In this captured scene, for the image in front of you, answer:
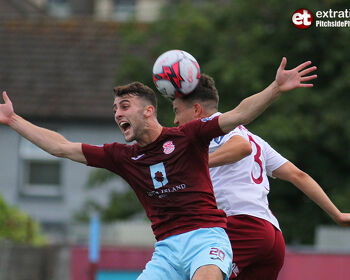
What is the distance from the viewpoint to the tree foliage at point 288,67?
1716 centimetres

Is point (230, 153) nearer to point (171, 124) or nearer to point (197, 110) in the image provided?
point (197, 110)

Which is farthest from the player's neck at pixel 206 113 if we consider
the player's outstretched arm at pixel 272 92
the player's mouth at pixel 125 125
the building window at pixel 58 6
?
the building window at pixel 58 6

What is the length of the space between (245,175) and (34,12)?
26212 mm

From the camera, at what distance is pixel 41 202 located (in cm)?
2394

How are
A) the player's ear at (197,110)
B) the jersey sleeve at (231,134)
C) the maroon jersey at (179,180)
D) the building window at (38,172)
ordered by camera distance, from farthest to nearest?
the building window at (38,172) < the player's ear at (197,110) < the jersey sleeve at (231,134) < the maroon jersey at (179,180)

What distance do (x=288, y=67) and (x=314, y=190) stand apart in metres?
10.1

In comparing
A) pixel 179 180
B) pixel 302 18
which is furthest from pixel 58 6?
pixel 179 180

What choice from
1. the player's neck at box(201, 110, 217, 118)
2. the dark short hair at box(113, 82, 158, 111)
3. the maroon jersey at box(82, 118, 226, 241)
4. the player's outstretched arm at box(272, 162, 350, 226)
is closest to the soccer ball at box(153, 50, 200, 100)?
the player's neck at box(201, 110, 217, 118)

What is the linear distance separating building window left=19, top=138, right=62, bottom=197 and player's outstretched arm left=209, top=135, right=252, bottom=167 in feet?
56.8

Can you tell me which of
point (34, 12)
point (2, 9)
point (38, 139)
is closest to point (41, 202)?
point (2, 9)

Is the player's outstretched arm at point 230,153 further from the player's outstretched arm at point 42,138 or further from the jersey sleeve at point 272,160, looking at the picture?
the player's outstretched arm at point 42,138

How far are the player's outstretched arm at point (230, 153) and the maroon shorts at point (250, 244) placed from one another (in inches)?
24.6

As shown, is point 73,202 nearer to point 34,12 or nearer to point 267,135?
point 267,135

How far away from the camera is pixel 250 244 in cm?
735
